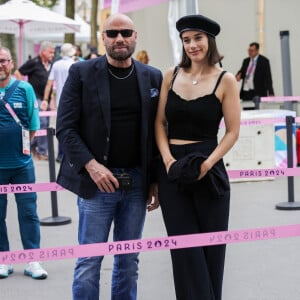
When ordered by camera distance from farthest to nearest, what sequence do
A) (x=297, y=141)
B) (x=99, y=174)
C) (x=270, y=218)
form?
(x=297, y=141) < (x=270, y=218) < (x=99, y=174)

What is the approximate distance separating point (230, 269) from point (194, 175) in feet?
7.63

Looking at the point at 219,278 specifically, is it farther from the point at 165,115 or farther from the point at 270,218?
the point at 270,218

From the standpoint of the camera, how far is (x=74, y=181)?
3967 millimetres

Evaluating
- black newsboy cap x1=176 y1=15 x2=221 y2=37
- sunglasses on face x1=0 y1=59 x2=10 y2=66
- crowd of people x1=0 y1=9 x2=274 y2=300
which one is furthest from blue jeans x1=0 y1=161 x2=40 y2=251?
black newsboy cap x1=176 y1=15 x2=221 y2=37

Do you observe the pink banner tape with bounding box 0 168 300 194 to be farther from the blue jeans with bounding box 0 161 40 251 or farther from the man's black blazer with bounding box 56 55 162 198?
the man's black blazer with bounding box 56 55 162 198

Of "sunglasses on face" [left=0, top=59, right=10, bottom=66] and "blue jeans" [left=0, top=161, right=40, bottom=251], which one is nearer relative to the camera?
"sunglasses on face" [left=0, top=59, right=10, bottom=66]

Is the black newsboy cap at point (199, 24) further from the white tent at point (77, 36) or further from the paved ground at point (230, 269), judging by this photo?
the white tent at point (77, 36)

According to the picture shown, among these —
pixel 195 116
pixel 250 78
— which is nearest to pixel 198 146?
pixel 195 116

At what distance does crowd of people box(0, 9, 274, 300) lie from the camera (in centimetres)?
383

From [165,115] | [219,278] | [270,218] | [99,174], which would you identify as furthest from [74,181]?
[270,218]

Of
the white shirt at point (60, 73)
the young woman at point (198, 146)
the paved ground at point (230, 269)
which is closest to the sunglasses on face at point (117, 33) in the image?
the young woman at point (198, 146)

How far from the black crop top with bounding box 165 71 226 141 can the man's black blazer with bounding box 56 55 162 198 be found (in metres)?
0.16

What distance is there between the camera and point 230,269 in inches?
231

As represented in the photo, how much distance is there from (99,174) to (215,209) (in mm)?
643
